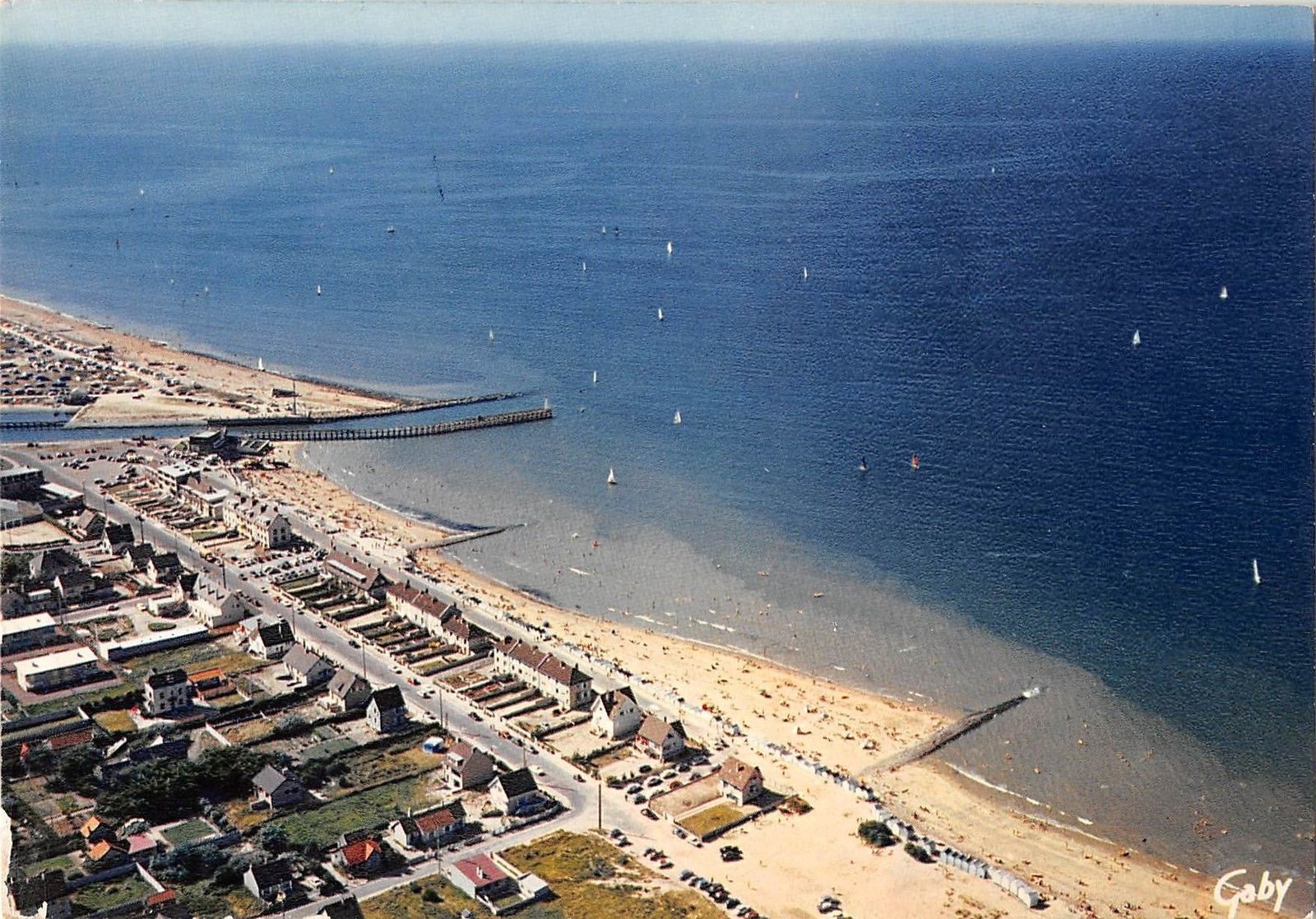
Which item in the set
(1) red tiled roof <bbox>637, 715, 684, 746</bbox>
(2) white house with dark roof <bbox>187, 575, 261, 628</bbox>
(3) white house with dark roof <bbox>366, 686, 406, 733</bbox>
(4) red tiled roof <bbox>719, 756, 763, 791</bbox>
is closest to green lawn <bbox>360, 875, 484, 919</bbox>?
(4) red tiled roof <bbox>719, 756, 763, 791</bbox>

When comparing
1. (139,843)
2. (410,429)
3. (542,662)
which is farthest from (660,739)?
(410,429)

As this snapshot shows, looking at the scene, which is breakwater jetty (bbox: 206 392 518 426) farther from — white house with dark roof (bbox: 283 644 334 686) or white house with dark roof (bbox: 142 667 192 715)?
white house with dark roof (bbox: 142 667 192 715)

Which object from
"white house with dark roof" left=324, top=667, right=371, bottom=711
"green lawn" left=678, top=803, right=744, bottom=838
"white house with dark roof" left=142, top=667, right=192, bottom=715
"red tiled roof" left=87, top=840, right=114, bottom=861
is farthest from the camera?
"white house with dark roof" left=324, top=667, right=371, bottom=711

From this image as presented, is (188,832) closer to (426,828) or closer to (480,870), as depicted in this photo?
(426,828)

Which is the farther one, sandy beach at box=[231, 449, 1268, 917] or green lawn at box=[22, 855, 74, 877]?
sandy beach at box=[231, 449, 1268, 917]

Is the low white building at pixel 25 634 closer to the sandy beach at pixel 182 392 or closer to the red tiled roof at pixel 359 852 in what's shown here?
the red tiled roof at pixel 359 852
